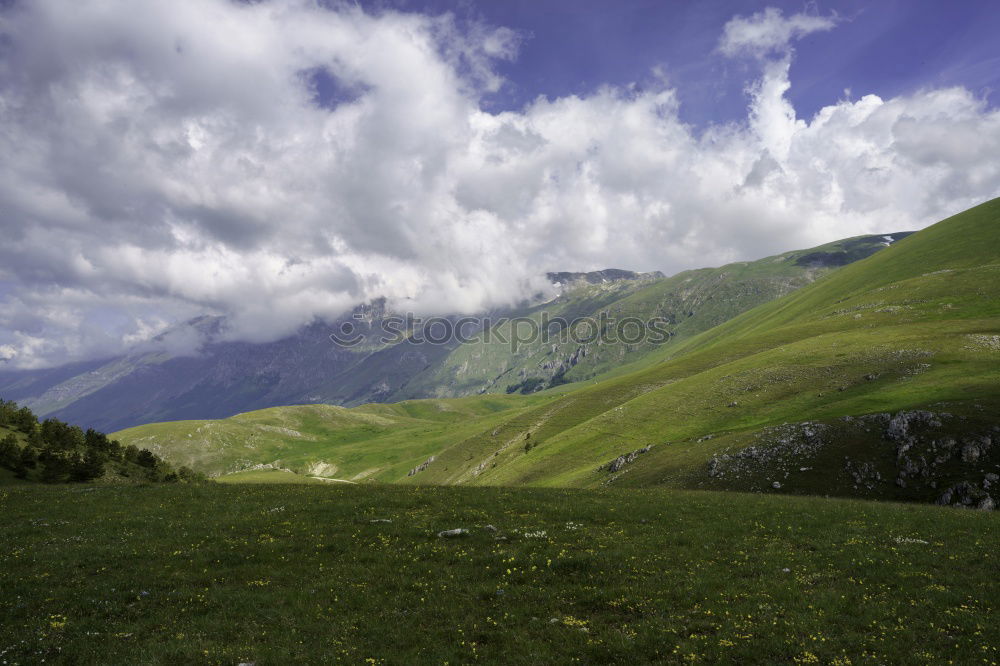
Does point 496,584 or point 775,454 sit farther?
point 775,454

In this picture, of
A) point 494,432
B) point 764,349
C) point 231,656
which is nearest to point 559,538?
point 231,656

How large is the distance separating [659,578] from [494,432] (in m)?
145

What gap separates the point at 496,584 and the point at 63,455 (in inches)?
1929

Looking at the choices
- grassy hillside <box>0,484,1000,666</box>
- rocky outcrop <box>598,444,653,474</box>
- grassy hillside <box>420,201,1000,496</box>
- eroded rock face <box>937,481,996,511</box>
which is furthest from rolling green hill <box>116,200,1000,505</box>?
grassy hillside <box>0,484,1000,666</box>

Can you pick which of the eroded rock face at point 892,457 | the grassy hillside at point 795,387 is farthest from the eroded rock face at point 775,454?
the grassy hillside at point 795,387

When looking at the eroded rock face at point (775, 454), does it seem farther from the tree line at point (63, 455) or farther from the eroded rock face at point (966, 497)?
the tree line at point (63, 455)

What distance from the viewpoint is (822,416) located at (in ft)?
212

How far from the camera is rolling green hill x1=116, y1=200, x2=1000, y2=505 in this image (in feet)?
162

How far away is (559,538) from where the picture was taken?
2467 cm

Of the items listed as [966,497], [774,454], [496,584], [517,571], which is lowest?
[966,497]

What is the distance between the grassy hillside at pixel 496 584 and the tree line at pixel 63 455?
Answer: 16276mm

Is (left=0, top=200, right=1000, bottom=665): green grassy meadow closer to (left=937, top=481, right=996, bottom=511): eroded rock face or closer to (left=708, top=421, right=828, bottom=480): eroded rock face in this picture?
(left=937, top=481, right=996, bottom=511): eroded rock face

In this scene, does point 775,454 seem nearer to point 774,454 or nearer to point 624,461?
point 774,454

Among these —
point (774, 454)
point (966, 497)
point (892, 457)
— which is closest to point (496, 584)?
point (966, 497)
